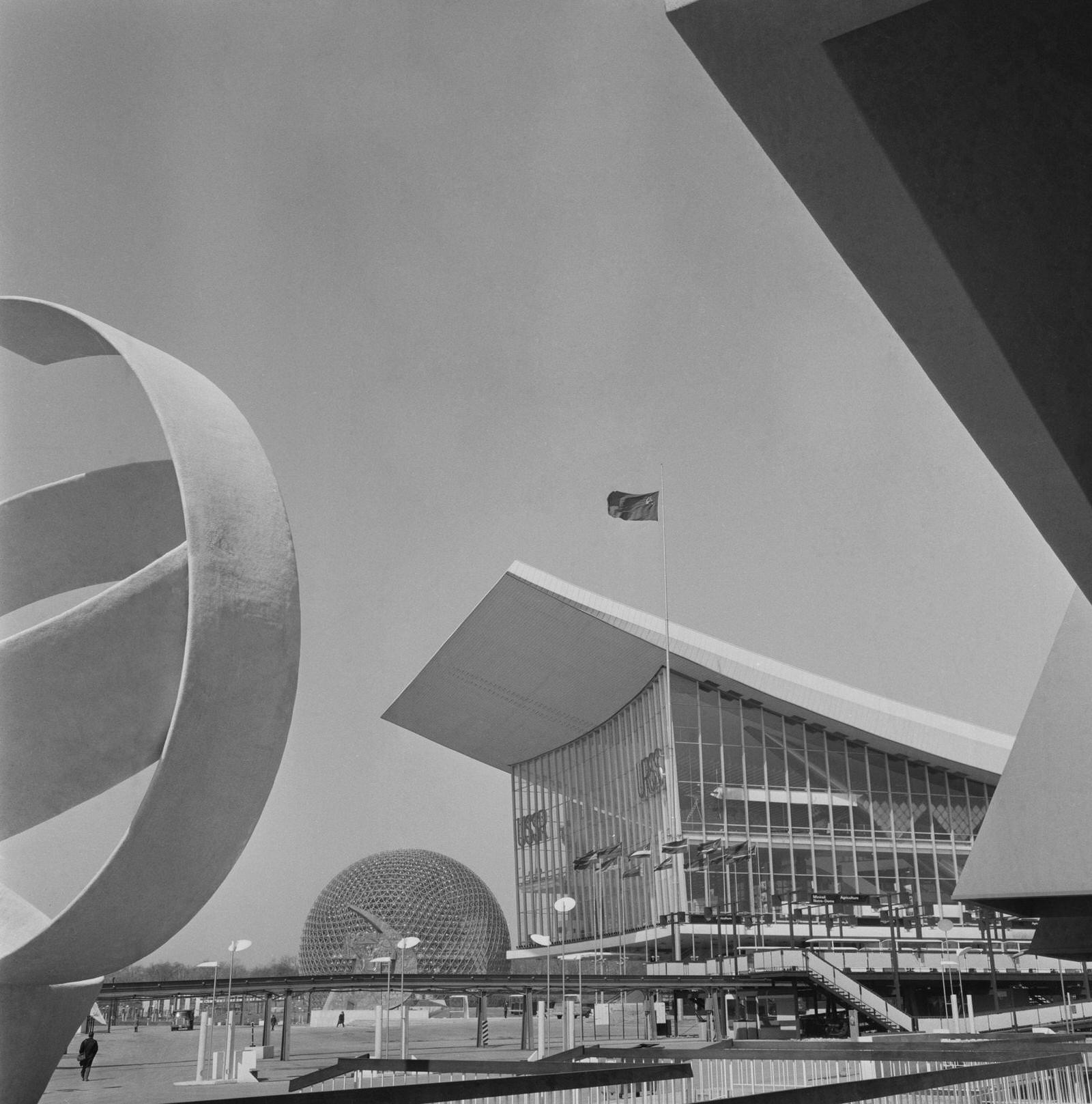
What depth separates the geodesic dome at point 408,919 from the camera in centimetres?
7012

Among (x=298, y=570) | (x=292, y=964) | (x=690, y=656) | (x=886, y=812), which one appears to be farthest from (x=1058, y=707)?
(x=292, y=964)

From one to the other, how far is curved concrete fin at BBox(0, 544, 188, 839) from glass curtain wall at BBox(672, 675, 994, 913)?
40.4 m

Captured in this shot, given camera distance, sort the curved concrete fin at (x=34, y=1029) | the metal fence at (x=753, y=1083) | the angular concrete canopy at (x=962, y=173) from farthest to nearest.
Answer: the curved concrete fin at (x=34, y=1029)
the metal fence at (x=753, y=1083)
the angular concrete canopy at (x=962, y=173)

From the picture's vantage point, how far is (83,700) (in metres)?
9.85

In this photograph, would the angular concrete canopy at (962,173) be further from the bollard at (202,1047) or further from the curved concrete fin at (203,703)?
the bollard at (202,1047)

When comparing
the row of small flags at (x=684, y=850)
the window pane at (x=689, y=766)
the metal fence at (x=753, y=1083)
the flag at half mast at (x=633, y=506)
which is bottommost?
the metal fence at (x=753, y=1083)

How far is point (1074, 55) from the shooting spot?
332 cm

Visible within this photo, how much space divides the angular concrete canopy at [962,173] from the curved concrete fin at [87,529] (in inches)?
353

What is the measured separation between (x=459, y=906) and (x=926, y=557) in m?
46.1

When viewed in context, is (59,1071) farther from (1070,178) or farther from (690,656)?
(690,656)

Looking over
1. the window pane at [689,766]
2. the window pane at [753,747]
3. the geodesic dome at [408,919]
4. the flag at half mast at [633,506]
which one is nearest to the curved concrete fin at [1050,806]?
the flag at half mast at [633,506]

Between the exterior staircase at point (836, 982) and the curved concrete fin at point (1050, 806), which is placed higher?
the curved concrete fin at point (1050, 806)

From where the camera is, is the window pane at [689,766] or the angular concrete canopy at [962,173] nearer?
the angular concrete canopy at [962,173]

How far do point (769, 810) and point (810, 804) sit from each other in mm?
1805
